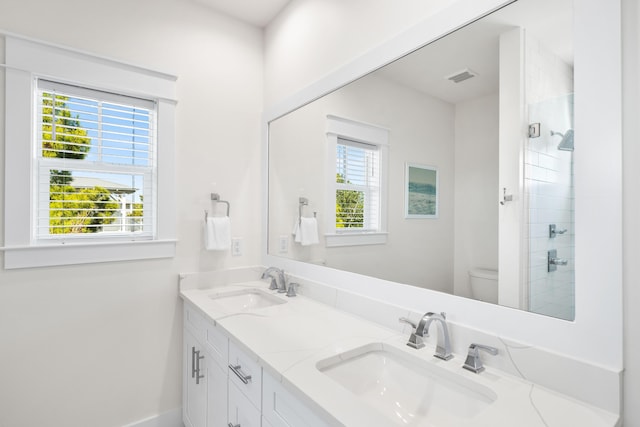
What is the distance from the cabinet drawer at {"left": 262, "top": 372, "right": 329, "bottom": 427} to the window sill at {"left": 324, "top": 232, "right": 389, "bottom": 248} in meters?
0.75

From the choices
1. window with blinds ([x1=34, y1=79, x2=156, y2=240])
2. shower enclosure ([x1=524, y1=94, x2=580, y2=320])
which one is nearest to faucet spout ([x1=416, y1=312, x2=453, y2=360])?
shower enclosure ([x1=524, y1=94, x2=580, y2=320])

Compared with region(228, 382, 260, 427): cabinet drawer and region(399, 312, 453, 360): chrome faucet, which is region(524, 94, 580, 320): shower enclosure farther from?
region(228, 382, 260, 427): cabinet drawer

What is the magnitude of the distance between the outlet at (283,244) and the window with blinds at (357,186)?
0.48 metres

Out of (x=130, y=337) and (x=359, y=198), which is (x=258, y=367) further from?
(x=130, y=337)

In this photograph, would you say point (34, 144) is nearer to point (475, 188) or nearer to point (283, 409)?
point (283, 409)

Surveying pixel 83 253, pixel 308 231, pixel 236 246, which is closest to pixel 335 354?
pixel 308 231

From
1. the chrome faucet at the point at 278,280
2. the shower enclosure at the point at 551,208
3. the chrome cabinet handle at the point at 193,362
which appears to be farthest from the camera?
the chrome faucet at the point at 278,280

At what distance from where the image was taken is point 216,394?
60.6 inches

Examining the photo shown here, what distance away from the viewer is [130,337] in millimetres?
1909

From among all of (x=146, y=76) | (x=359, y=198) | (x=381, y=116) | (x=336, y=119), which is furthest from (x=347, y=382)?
(x=146, y=76)

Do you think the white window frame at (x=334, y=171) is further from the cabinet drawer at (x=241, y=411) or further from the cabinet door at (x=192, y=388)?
the cabinet door at (x=192, y=388)

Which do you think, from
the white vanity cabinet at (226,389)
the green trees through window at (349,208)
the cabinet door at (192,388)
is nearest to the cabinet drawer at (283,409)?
the white vanity cabinet at (226,389)

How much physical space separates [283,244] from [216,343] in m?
0.78

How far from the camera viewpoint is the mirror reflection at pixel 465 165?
3.01 feet
